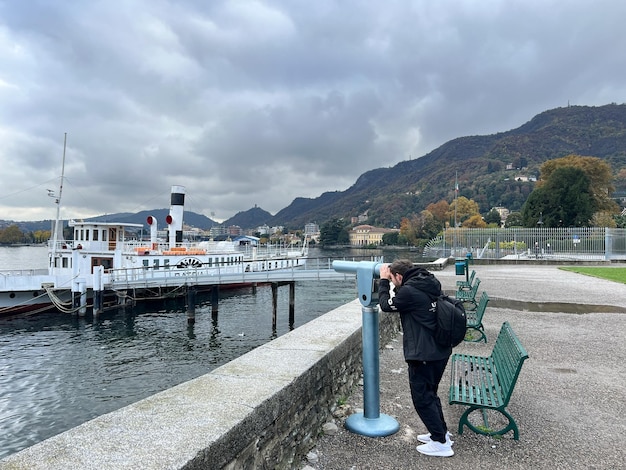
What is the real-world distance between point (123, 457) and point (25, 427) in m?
10.5

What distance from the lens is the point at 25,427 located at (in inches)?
404

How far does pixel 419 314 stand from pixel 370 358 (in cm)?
78

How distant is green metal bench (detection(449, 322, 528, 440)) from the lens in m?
3.62

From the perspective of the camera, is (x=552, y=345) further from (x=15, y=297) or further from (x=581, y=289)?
(x=15, y=297)

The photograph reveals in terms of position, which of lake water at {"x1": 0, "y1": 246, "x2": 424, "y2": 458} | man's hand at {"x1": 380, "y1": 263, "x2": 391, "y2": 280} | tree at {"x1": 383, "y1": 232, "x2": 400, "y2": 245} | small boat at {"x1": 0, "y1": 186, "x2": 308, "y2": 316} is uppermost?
tree at {"x1": 383, "y1": 232, "x2": 400, "y2": 245}

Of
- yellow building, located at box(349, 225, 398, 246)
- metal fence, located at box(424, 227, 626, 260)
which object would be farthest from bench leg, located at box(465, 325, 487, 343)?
yellow building, located at box(349, 225, 398, 246)

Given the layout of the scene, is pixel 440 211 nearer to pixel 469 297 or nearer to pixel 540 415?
pixel 469 297

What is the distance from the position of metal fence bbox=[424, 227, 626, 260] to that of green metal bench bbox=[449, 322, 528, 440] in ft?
94.4

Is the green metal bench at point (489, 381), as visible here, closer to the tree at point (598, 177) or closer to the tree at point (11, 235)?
the tree at point (598, 177)

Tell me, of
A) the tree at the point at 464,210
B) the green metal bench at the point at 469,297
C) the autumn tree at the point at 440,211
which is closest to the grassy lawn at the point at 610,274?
the green metal bench at the point at 469,297

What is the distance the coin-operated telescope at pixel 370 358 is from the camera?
12.6ft

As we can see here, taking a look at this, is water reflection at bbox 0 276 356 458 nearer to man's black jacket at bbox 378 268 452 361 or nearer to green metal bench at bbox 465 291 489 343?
green metal bench at bbox 465 291 489 343

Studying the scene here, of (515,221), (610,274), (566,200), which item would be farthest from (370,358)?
(515,221)

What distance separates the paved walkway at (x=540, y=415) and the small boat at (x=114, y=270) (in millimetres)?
14556
